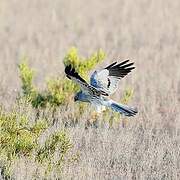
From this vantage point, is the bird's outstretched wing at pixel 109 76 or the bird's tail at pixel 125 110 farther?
the bird's outstretched wing at pixel 109 76

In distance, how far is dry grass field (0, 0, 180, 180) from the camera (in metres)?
6.45

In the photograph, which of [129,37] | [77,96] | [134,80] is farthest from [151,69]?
[77,96]

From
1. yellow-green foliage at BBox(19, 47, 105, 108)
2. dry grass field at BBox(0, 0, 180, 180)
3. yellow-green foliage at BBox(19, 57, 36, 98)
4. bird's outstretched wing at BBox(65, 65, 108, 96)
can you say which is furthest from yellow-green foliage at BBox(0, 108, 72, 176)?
yellow-green foliage at BBox(19, 57, 36, 98)

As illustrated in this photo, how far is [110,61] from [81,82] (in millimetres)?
5811

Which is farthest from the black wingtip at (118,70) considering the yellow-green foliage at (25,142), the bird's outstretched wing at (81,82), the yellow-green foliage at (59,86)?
the yellow-green foliage at (25,142)

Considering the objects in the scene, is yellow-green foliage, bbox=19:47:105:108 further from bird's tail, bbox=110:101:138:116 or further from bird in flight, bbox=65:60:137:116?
bird's tail, bbox=110:101:138:116

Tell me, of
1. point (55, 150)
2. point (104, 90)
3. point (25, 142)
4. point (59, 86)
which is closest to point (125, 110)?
point (104, 90)

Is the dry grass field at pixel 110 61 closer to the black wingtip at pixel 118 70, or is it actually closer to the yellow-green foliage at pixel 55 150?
the yellow-green foliage at pixel 55 150

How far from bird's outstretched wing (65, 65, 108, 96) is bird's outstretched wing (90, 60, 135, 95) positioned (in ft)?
0.85

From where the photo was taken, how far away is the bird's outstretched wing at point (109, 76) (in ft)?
24.3

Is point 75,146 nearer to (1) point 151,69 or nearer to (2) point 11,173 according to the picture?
(2) point 11,173

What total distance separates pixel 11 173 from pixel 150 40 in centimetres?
825

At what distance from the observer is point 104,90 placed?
7.31 m

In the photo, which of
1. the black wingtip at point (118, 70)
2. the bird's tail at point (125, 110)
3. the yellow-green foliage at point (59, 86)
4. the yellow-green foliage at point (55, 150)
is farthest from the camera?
the yellow-green foliage at point (59, 86)
